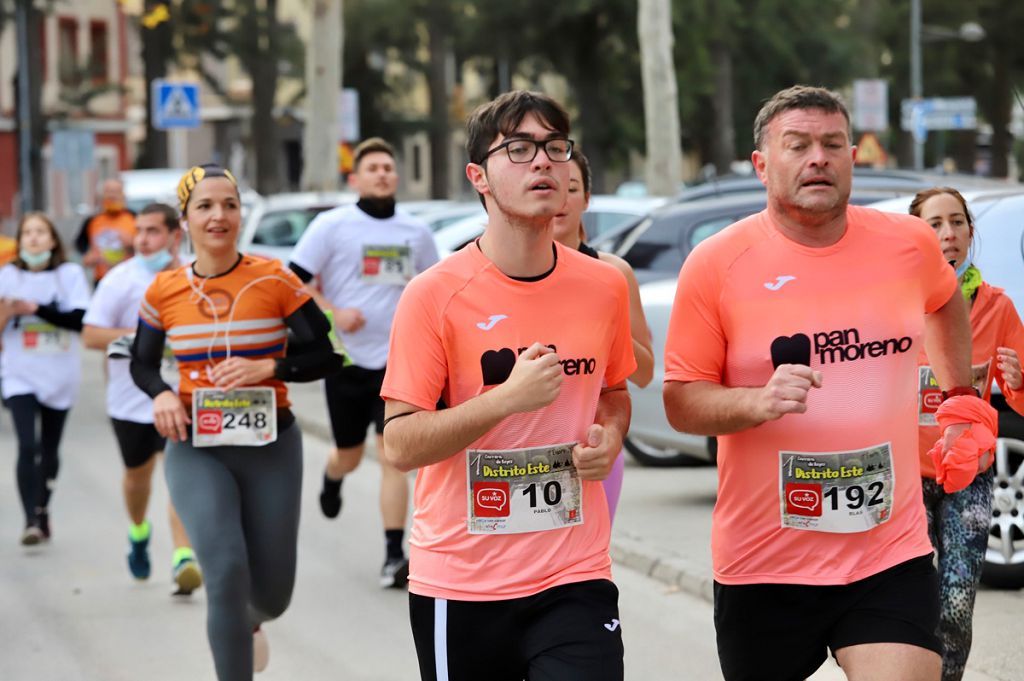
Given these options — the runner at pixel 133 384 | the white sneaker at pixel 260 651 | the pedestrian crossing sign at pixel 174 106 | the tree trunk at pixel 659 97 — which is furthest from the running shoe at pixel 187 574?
the pedestrian crossing sign at pixel 174 106

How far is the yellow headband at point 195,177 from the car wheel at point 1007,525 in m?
3.59

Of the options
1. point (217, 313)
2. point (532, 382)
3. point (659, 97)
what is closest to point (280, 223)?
point (659, 97)

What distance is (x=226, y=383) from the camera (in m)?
6.20

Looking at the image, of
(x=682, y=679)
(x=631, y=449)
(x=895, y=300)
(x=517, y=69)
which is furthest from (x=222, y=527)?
(x=517, y=69)

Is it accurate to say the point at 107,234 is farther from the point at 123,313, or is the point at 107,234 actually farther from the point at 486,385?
the point at 486,385

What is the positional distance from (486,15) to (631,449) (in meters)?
34.0

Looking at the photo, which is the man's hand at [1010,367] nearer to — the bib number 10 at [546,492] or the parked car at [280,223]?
the bib number 10 at [546,492]

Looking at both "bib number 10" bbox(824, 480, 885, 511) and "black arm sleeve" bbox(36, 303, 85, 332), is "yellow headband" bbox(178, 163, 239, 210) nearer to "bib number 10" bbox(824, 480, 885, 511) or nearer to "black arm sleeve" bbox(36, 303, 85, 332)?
"bib number 10" bbox(824, 480, 885, 511)

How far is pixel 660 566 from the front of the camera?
8.64 metres

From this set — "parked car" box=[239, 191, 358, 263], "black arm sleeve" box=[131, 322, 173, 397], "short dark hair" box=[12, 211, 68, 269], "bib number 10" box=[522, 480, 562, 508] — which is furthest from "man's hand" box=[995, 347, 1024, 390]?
"parked car" box=[239, 191, 358, 263]

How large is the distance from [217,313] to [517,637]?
8.39ft

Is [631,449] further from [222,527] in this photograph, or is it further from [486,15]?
[486,15]

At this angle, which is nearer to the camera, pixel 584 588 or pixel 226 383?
pixel 584 588

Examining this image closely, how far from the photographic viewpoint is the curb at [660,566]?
27.1 ft
